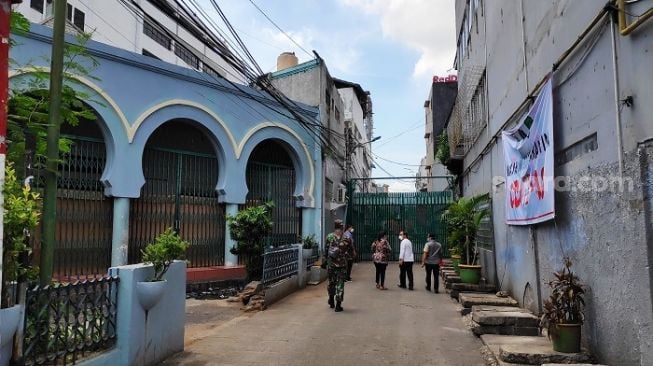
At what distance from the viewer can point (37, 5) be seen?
2306 cm

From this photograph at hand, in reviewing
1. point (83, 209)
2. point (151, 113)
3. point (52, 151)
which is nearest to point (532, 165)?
point (52, 151)

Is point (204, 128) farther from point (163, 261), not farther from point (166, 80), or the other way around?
point (163, 261)

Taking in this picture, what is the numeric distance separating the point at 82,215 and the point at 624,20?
33.7ft

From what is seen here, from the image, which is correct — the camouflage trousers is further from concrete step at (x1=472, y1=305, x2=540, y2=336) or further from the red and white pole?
the red and white pole

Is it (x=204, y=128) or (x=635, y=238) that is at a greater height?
(x=204, y=128)

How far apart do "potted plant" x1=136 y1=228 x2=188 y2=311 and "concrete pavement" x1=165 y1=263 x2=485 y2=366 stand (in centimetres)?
94

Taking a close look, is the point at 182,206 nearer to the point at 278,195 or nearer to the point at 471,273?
the point at 278,195

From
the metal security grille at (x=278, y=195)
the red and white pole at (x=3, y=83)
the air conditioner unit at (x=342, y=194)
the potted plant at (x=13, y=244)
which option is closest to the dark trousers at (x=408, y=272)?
the metal security grille at (x=278, y=195)

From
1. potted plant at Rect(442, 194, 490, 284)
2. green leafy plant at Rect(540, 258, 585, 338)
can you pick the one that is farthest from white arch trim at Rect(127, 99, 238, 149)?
green leafy plant at Rect(540, 258, 585, 338)

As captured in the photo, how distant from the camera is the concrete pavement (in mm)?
5891

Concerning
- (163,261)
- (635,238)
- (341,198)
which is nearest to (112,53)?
(163,261)

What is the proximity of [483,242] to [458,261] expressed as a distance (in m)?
0.79

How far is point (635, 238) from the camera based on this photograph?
3980mm

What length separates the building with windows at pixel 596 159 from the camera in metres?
3.91
